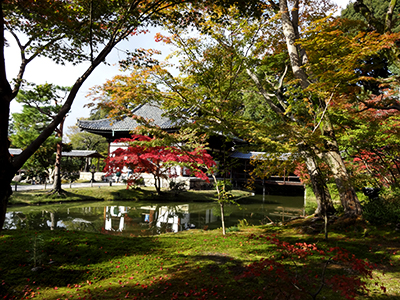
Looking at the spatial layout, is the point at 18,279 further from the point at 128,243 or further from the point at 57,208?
the point at 57,208

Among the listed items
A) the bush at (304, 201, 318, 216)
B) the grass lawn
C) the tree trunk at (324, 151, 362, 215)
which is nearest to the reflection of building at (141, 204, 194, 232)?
the grass lawn

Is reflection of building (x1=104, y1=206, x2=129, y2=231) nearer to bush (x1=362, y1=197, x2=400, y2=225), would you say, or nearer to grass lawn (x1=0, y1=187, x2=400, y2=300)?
grass lawn (x1=0, y1=187, x2=400, y2=300)

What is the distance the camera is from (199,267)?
3.55 m

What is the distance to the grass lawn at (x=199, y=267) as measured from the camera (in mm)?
2848

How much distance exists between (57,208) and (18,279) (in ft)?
24.3

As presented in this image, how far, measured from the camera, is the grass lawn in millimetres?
2848

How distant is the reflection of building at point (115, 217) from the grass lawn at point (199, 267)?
105 inches

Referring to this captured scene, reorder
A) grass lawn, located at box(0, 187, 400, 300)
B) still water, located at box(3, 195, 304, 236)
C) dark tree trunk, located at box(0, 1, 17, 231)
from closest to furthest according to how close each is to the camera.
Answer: dark tree trunk, located at box(0, 1, 17, 231) → grass lawn, located at box(0, 187, 400, 300) → still water, located at box(3, 195, 304, 236)

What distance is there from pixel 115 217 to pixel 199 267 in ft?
20.2

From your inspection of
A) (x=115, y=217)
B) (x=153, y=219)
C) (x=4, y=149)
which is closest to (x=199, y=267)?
(x=4, y=149)

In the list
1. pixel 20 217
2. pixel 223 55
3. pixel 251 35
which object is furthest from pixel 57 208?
pixel 251 35

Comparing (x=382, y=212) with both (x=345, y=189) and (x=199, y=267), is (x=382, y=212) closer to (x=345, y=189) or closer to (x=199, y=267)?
(x=345, y=189)

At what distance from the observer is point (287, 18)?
281 inches

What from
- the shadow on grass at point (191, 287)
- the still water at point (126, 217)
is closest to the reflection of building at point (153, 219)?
the still water at point (126, 217)
